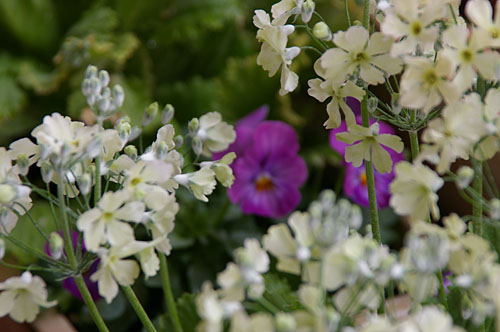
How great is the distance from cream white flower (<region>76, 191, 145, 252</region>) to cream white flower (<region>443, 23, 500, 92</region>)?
151mm

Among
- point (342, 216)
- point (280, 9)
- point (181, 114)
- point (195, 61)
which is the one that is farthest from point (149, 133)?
point (342, 216)

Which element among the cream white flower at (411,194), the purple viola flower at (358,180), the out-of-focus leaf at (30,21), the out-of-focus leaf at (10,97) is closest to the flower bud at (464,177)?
the cream white flower at (411,194)

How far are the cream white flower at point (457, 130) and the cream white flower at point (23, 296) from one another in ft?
0.61

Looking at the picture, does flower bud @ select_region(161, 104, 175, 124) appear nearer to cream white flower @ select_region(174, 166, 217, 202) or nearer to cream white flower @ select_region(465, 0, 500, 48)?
cream white flower @ select_region(174, 166, 217, 202)

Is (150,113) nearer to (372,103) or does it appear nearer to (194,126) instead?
(194,126)

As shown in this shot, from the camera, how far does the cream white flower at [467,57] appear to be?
0.29 metres

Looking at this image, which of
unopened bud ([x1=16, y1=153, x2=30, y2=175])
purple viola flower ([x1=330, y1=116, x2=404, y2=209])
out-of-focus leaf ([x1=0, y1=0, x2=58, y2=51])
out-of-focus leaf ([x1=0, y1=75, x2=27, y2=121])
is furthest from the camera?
out-of-focus leaf ([x1=0, y1=0, x2=58, y2=51])

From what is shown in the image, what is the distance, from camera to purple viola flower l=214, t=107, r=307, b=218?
0.75m

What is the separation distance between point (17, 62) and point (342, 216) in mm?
983

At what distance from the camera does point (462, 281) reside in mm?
245

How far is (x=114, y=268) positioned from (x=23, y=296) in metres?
0.05

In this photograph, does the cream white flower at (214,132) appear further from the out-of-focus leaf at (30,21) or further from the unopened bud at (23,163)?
the out-of-focus leaf at (30,21)

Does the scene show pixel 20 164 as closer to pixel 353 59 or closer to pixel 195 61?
pixel 353 59

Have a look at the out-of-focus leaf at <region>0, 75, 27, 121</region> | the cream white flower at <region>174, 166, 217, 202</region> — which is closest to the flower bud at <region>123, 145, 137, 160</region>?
the cream white flower at <region>174, 166, 217, 202</region>
